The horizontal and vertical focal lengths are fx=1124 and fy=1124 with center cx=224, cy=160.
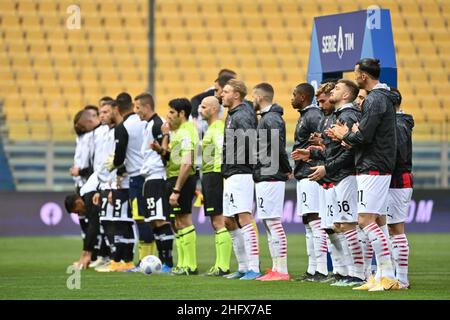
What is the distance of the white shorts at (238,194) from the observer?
13594 millimetres

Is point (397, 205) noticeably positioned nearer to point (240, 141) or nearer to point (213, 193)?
point (240, 141)

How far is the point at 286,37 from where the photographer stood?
32.0 metres

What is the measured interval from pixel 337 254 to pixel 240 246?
172 centimetres

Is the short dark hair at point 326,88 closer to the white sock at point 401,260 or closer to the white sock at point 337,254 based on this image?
the white sock at point 337,254

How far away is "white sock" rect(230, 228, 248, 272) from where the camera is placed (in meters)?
14.1

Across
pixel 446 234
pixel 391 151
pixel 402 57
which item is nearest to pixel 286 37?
pixel 402 57

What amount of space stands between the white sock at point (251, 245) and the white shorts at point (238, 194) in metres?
0.24

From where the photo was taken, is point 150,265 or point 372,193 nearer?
point 372,193

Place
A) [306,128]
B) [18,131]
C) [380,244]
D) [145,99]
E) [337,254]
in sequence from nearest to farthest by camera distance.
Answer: [380,244] < [337,254] < [306,128] < [145,99] < [18,131]

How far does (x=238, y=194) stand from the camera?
13.6 metres

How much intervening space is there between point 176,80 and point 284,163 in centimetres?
1715

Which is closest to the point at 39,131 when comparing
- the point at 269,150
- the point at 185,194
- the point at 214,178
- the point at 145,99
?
the point at 145,99

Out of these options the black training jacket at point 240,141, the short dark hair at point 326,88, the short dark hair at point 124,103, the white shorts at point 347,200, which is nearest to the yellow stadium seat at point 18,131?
the short dark hair at point 124,103
